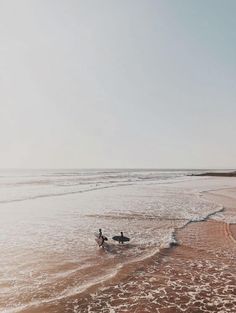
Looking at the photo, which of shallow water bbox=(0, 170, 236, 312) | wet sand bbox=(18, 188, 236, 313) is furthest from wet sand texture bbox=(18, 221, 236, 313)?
shallow water bbox=(0, 170, 236, 312)

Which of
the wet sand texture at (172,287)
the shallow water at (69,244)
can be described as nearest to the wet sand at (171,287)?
the wet sand texture at (172,287)

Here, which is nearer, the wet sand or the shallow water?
the wet sand

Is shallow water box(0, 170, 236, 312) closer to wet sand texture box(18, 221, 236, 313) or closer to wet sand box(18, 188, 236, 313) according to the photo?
wet sand box(18, 188, 236, 313)

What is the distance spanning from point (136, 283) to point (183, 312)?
2865 millimetres

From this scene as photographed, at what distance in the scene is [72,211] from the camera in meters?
32.3

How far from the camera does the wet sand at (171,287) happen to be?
34.9ft

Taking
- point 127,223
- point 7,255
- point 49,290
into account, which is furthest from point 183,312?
point 127,223

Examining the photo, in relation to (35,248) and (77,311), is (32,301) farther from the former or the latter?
(35,248)

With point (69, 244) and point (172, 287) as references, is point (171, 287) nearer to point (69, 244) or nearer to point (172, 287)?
point (172, 287)

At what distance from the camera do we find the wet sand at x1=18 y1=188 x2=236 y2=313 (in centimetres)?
1065

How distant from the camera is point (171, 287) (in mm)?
12367

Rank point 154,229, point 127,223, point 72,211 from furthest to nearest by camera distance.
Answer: point 72,211 < point 127,223 < point 154,229

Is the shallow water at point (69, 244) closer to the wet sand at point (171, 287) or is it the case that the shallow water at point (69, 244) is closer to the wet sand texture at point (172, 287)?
the wet sand at point (171, 287)

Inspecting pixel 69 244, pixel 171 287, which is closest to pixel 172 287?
pixel 171 287
